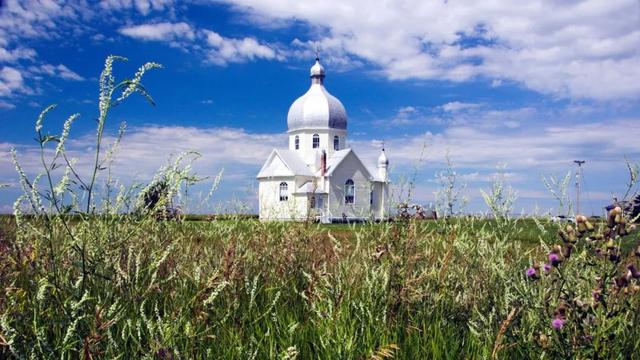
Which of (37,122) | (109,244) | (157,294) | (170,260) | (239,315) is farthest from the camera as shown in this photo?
(170,260)

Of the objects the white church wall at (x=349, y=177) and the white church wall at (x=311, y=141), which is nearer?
the white church wall at (x=349, y=177)

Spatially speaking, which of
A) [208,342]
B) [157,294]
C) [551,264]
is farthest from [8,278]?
[551,264]

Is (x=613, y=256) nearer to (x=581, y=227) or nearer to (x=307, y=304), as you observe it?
(x=581, y=227)

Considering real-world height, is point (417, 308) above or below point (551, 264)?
below

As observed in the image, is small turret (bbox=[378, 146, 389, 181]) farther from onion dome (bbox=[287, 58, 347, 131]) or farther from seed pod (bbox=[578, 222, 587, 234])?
seed pod (bbox=[578, 222, 587, 234])

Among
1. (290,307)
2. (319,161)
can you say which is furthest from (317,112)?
(290,307)

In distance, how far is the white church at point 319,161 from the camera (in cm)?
4691

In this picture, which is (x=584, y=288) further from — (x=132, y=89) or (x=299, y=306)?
(x=132, y=89)

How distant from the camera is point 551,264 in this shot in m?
3.27

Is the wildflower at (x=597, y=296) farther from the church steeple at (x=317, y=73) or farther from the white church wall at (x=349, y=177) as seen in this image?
the church steeple at (x=317, y=73)

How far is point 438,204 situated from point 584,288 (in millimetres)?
2620

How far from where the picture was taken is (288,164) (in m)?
48.0

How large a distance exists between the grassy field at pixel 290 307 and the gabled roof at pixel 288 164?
1638 inches

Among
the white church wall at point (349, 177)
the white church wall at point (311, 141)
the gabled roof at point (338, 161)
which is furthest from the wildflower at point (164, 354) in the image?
the white church wall at point (311, 141)
